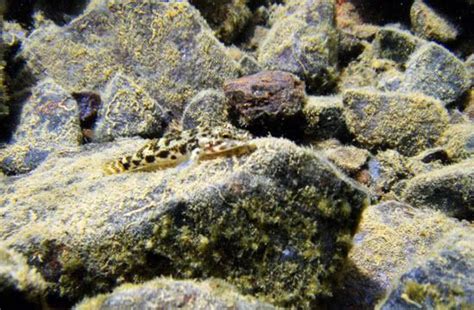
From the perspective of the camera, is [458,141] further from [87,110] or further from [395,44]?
[87,110]

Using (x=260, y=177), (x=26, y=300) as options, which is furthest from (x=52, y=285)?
(x=260, y=177)

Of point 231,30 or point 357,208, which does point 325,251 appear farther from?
point 231,30

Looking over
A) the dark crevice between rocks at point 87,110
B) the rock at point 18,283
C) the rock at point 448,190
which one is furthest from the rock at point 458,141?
the dark crevice between rocks at point 87,110

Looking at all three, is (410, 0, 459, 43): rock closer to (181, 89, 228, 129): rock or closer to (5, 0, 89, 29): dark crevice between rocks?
(181, 89, 228, 129): rock

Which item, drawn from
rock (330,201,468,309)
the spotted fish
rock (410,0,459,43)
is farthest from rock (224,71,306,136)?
rock (410,0,459,43)

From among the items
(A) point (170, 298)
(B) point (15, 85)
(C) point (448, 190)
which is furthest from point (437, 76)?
(B) point (15, 85)

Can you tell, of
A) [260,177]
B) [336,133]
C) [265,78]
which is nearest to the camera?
[260,177]
